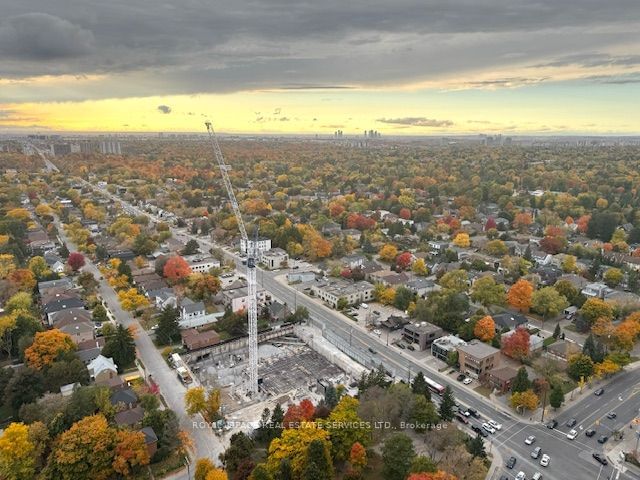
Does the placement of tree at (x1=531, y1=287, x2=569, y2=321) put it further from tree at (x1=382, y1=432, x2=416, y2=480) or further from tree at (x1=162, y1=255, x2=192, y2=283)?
tree at (x1=162, y1=255, x2=192, y2=283)

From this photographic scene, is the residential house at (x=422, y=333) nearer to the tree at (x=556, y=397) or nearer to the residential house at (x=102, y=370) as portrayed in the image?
the tree at (x=556, y=397)

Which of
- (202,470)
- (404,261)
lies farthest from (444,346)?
(202,470)

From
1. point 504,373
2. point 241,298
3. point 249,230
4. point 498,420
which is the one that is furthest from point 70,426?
point 249,230

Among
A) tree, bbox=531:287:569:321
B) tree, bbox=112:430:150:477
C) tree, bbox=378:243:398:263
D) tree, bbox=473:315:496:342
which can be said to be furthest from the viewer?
tree, bbox=378:243:398:263

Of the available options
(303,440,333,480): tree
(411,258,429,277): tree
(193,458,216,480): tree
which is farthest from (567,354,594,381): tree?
(193,458,216,480): tree

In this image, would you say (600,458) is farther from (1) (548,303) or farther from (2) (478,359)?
(1) (548,303)

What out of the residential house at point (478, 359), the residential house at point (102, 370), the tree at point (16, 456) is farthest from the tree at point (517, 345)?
the tree at point (16, 456)
